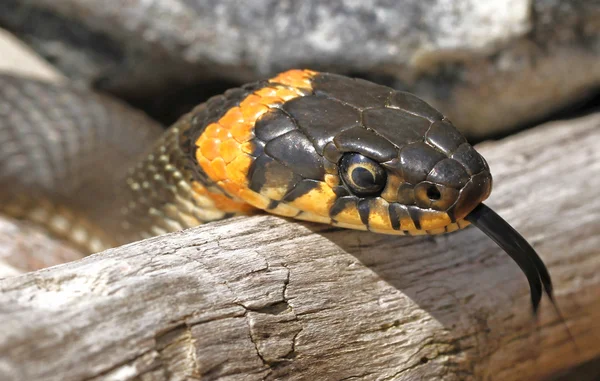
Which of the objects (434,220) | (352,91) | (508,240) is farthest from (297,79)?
(508,240)

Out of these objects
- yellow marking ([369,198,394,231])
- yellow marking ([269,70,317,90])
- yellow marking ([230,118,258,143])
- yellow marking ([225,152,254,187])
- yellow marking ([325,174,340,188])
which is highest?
yellow marking ([269,70,317,90])

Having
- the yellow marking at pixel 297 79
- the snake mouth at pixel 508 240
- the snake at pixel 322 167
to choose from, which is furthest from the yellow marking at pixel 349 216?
the yellow marking at pixel 297 79

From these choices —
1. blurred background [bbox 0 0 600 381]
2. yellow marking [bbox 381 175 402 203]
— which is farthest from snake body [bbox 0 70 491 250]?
blurred background [bbox 0 0 600 381]

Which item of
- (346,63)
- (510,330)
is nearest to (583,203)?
(510,330)

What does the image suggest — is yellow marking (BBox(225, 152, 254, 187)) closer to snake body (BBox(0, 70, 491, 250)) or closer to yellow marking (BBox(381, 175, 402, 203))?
snake body (BBox(0, 70, 491, 250))

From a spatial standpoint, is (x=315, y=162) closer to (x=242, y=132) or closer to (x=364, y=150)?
(x=364, y=150)
